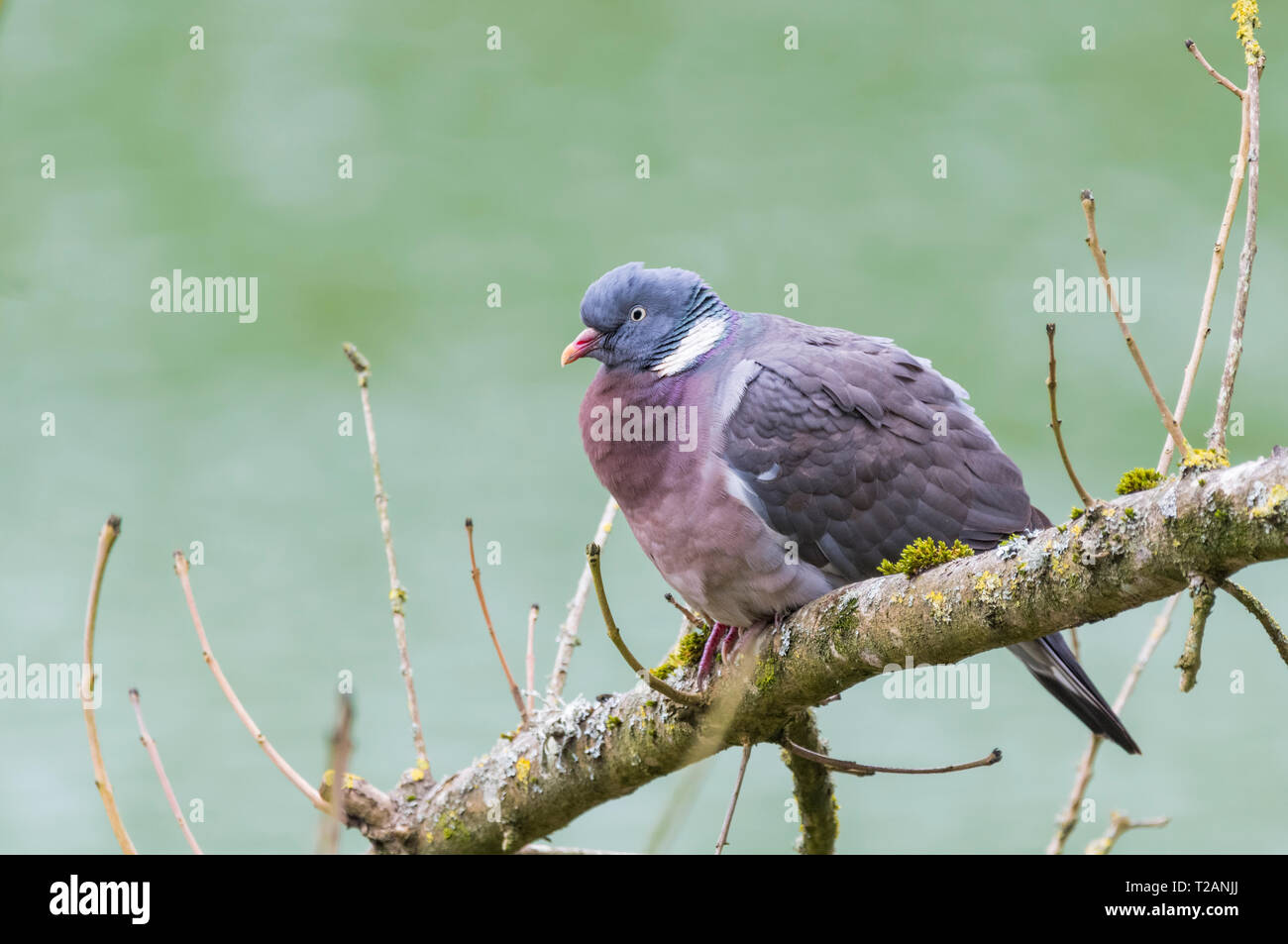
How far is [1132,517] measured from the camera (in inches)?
70.8

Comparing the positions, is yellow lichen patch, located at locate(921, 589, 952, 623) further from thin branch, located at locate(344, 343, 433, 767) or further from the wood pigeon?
thin branch, located at locate(344, 343, 433, 767)

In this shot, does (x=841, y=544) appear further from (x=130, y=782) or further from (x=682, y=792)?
(x=130, y=782)

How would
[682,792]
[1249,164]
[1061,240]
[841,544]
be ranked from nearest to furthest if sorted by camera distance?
[682,792] → [1249,164] → [841,544] → [1061,240]

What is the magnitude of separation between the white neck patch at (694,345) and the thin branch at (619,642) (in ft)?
3.26

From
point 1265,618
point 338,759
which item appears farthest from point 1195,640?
point 338,759

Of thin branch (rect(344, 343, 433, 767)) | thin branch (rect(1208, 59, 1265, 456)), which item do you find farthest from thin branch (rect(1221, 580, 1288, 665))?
thin branch (rect(344, 343, 433, 767))

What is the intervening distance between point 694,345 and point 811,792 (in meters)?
1.10

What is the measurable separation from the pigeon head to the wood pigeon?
0.11ft

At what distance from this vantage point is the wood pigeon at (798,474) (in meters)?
3.04

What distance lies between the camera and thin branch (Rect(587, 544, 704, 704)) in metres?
1.83
